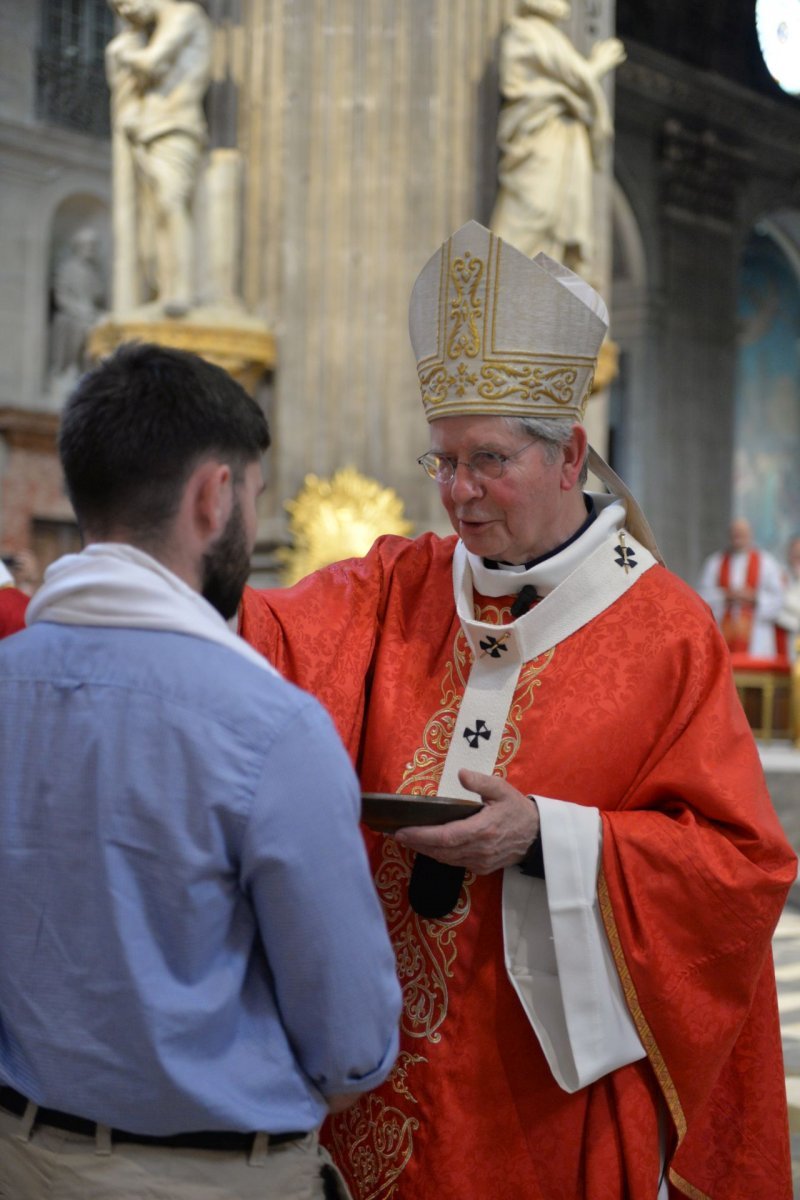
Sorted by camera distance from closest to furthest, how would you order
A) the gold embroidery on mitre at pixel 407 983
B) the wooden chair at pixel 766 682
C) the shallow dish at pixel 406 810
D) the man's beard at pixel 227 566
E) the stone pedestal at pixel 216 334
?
the man's beard at pixel 227 566 → the shallow dish at pixel 406 810 → the gold embroidery on mitre at pixel 407 983 → the stone pedestal at pixel 216 334 → the wooden chair at pixel 766 682

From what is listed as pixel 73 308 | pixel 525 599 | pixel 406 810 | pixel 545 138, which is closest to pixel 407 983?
pixel 406 810

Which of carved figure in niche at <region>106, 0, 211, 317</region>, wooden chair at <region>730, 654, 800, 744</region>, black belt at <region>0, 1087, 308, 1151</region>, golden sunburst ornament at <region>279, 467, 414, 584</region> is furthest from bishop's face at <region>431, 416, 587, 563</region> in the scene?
wooden chair at <region>730, 654, 800, 744</region>

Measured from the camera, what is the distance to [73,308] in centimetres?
1611

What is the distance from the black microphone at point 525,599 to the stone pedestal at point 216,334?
15.5 ft

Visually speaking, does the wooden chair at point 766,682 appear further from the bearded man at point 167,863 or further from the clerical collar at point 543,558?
the bearded man at point 167,863

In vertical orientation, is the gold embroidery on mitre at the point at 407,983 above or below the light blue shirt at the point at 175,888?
below

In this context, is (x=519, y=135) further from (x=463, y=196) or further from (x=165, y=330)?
(x=165, y=330)

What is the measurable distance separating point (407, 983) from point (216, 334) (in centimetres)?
512

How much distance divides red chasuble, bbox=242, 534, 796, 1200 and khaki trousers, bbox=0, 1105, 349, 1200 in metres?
0.82

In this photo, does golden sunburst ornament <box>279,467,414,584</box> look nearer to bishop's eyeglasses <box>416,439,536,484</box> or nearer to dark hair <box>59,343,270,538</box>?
bishop's eyeglasses <box>416,439,536,484</box>

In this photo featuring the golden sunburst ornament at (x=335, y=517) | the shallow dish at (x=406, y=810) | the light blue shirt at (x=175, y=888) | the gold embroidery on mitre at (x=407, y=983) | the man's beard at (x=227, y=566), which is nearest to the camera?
the light blue shirt at (x=175, y=888)

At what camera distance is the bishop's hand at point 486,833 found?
7.04 feet

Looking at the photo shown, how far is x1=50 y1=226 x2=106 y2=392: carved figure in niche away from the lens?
16.1 metres

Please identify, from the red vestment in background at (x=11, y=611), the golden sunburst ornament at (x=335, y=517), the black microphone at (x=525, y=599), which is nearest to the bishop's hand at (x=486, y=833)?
the black microphone at (x=525, y=599)
